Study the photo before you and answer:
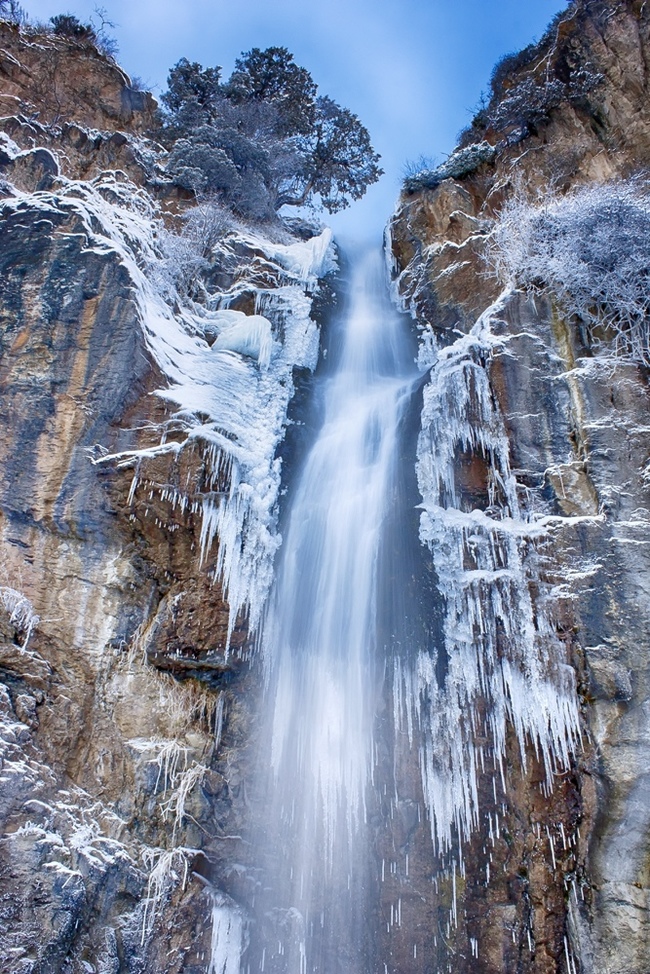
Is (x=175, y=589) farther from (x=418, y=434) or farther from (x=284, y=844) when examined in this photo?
(x=418, y=434)

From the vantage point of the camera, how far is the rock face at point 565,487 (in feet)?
21.4

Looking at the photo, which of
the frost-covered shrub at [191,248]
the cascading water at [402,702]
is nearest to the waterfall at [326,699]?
the cascading water at [402,702]

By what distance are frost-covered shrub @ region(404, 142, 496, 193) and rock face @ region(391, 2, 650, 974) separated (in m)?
0.10

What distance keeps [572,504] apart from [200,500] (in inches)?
187

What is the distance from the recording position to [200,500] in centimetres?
830

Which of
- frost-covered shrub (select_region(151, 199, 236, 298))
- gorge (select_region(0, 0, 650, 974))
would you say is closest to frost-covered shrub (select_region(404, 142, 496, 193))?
gorge (select_region(0, 0, 650, 974))

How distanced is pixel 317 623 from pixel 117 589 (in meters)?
2.58

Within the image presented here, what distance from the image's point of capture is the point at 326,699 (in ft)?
26.5

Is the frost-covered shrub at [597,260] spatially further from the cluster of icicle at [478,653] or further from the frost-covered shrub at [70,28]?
the frost-covered shrub at [70,28]

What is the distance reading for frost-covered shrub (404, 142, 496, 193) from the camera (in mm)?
13195

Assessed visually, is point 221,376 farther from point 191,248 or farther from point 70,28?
point 70,28

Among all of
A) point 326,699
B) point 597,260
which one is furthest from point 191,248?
point 326,699

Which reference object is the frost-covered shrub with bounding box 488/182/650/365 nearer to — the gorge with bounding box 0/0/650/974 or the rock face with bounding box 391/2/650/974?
the gorge with bounding box 0/0/650/974

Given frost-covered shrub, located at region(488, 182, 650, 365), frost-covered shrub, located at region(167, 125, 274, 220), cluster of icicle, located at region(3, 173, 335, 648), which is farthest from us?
frost-covered shrub, located at region(167, 125, 274, 220)
